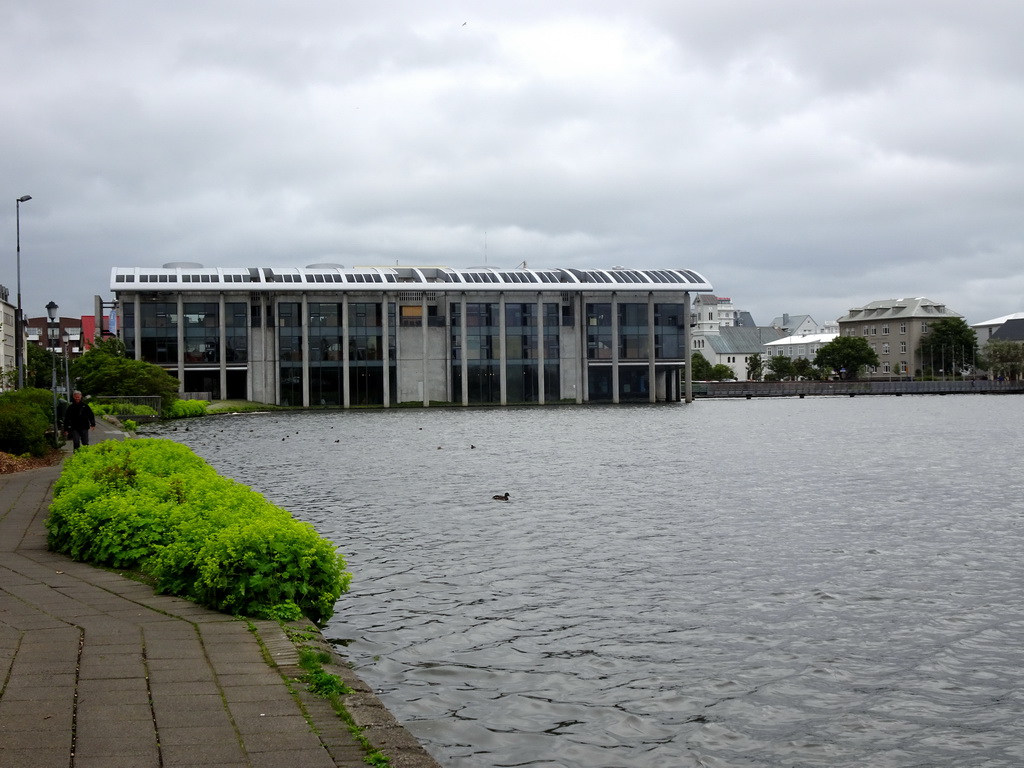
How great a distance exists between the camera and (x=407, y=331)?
11406cm

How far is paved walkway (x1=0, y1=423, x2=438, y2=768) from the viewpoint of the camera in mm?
7047

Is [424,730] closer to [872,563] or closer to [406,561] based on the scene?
[406,561]

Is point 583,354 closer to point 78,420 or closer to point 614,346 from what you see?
point 614,346

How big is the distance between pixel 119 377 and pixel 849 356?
484 ft

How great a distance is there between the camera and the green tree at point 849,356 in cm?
19488

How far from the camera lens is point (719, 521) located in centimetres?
2392

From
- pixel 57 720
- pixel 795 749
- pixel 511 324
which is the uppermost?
pixel 511 324

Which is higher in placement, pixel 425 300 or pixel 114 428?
pixel 425 300

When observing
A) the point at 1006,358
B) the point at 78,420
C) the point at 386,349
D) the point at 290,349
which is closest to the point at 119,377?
Result: the point at 290,349

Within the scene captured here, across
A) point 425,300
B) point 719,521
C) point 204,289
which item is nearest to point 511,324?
point 425,300

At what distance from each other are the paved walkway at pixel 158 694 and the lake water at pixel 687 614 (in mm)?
1743

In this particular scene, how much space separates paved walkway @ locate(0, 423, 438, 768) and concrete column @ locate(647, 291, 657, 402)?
4161 inches

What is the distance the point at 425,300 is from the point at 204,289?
75.3ft

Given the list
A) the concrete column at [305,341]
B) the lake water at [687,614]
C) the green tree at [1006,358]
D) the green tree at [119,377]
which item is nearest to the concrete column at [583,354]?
the concrete column at [305,341]
